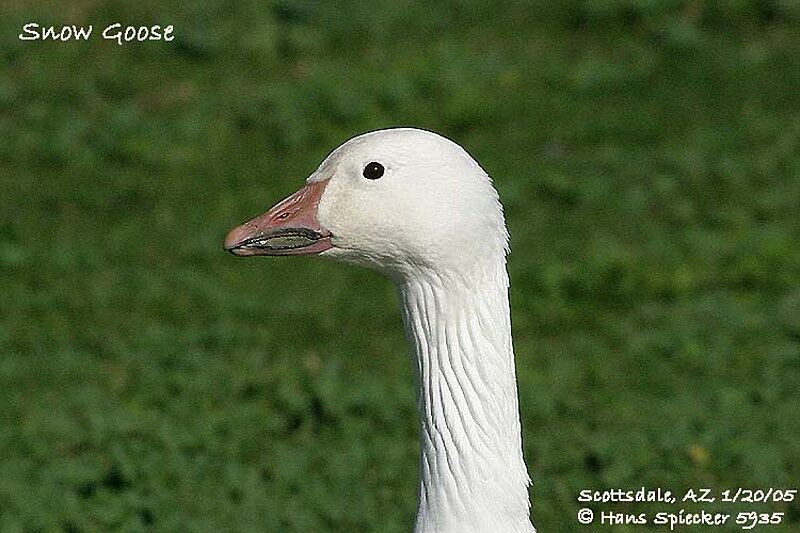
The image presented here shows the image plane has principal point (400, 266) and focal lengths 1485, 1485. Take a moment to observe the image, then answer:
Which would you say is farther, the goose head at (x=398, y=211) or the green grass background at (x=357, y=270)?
the green grass background at (x=357, y=270)

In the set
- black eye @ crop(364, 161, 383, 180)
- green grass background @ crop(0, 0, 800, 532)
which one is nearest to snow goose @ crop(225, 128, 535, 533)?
black eye @ crop(364, 161, 383, 180)

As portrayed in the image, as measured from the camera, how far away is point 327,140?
35.0ft

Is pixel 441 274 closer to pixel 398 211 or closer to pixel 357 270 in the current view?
pixel 398 211

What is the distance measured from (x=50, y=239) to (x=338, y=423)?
3110 mm

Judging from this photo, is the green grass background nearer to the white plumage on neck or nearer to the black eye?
the white plumage on neck

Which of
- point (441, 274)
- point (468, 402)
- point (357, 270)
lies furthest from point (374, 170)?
point (357, 270)

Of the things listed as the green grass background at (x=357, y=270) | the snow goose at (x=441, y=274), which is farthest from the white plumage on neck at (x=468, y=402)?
the green grass background at (x=357, y=270)

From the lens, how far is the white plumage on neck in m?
4.15

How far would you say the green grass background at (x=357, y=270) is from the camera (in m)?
6.50

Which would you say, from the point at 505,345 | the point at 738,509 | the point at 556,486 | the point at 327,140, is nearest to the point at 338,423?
the point at 556,486

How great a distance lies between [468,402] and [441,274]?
1.24 feet

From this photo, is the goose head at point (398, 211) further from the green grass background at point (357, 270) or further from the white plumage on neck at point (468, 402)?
the green grass background at point (357, 270)

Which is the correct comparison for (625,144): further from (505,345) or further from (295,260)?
(505,345)

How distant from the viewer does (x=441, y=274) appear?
413 centimetres
